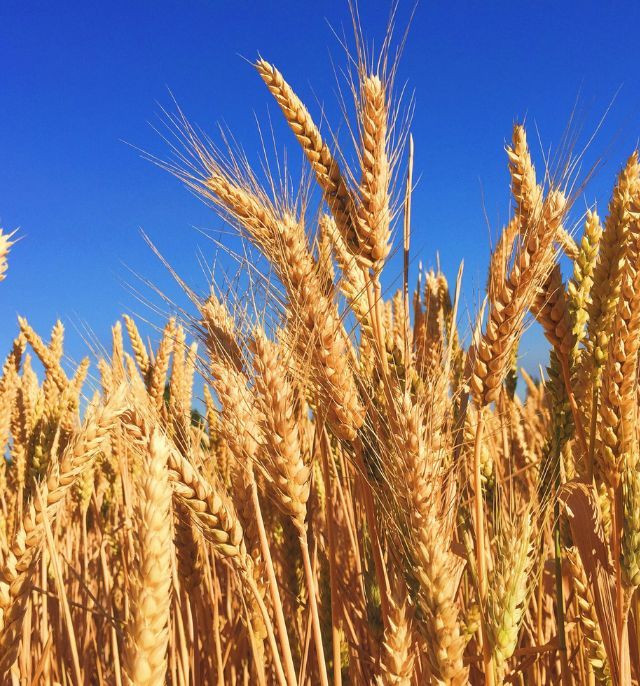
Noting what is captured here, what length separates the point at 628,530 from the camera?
127 centimetres

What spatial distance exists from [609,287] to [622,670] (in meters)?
0.83

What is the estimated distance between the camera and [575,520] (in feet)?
4.85

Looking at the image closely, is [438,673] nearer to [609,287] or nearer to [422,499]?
[422,499]

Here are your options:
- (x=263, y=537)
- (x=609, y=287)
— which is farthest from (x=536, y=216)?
(x=263, y=537)

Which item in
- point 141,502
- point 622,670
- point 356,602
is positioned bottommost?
point 622,670

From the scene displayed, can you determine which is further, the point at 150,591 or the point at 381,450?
the point at 381,450

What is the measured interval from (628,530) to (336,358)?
2.26ft

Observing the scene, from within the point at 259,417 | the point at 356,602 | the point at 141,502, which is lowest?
the point at 356,602

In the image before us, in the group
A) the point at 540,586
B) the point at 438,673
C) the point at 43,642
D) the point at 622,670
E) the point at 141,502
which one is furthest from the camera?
the point at 43,642

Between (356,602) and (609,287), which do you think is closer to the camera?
(609,287)

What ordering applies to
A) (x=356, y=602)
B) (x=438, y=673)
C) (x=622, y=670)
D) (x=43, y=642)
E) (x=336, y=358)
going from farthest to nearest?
(x=43, y=642), (x=356, y=602), (x=336, y=358), (x=622, y=670), (x=438, y=673)

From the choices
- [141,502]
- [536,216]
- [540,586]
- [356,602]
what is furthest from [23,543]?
[540,586]

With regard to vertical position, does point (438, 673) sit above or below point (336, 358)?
below

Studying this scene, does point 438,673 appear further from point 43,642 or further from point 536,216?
point 43,642
